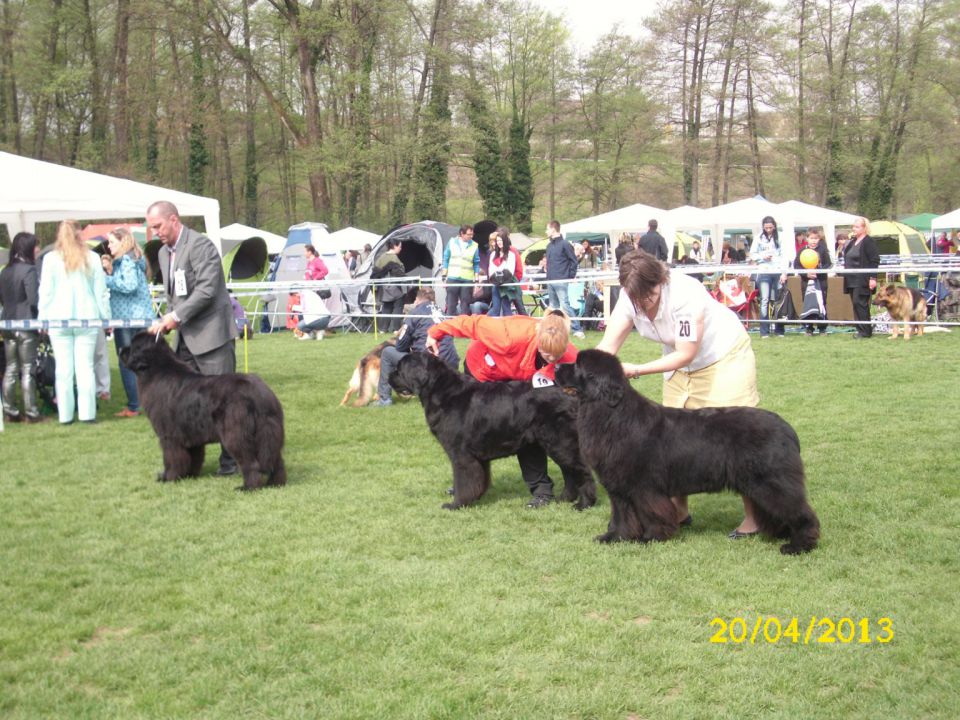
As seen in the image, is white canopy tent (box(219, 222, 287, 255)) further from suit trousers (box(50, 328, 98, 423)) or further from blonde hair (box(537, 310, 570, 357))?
blonde hair (box(537, 310, 570, 357))

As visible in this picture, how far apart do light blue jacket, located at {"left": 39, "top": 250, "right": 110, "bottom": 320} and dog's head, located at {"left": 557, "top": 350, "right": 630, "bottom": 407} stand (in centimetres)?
585

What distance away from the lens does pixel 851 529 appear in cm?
496

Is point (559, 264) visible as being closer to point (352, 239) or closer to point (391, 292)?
point (391, 292)

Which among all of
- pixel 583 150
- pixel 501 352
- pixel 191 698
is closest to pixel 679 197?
pixel 583 150

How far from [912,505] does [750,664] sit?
2.53 meters

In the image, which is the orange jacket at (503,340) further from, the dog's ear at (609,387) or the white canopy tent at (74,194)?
the white canopy tent at (74,194)

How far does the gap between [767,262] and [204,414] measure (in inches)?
514

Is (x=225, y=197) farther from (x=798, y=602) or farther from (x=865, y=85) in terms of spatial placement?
(x=798, y=602)

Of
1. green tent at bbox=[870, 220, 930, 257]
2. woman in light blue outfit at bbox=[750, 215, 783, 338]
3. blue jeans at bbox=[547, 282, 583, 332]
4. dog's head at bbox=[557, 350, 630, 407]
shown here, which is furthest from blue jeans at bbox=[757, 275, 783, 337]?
green tent at bbox=[870, 220, 930, 257]

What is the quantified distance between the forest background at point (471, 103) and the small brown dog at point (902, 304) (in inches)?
1027

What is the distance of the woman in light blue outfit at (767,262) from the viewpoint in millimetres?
15641

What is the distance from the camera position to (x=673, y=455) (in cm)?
460

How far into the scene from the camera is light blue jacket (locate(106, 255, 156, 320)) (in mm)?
9062
